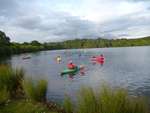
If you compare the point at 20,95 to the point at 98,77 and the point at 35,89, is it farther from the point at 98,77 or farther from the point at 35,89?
the point at 98,77

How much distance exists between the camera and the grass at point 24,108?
34.4ft

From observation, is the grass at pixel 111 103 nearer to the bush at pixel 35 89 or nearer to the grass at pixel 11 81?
the bush at pixel 35 89

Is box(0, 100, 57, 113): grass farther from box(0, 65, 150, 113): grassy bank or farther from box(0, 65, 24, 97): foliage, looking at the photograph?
box(0, 65, 24, 97): foliage

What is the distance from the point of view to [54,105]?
1262 centimetres

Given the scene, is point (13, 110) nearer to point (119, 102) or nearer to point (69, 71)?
point (119, 102)

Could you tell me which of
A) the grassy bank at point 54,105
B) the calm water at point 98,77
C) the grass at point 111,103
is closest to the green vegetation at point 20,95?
the grassy bank at point 54,105

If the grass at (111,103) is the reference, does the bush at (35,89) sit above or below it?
below

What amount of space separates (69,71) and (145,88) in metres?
18.2

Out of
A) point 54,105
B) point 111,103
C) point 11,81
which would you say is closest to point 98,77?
point 11,81

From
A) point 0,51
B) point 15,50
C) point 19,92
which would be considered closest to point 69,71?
point 19,92

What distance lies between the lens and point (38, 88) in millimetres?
11906

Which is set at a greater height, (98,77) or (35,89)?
(35,89)

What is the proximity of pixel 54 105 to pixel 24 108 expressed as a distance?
6.94 ft

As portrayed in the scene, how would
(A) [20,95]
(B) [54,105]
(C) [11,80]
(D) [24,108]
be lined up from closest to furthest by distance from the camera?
(D) [24,108] < (B) [54,105] < (C) [11,80] < (A) [20,95]
